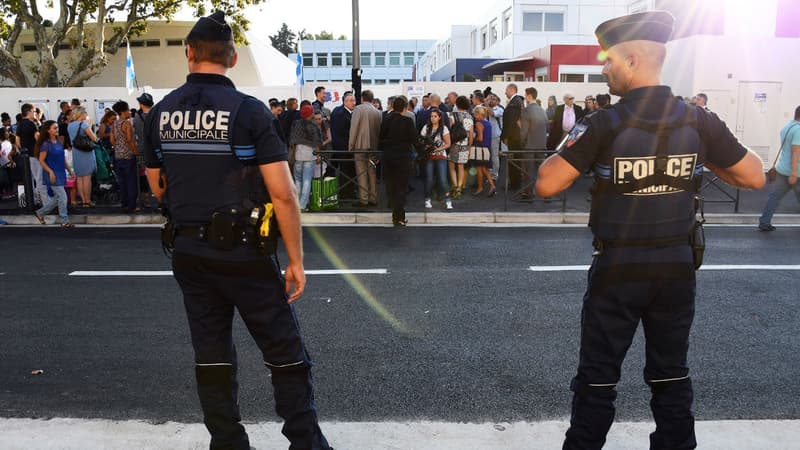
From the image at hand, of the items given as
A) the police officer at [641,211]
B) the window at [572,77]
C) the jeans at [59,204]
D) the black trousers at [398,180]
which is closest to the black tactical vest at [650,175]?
the police officer at [641,211]

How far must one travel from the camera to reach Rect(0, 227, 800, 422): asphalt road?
368 cm

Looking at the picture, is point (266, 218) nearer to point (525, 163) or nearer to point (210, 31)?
point (210, 31)

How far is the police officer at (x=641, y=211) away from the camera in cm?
248

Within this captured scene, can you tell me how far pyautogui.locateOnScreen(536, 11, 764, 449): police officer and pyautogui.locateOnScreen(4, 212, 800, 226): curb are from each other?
7574mm

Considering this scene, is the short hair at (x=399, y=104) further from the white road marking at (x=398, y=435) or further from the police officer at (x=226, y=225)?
the police officer at (x=226, y=225)

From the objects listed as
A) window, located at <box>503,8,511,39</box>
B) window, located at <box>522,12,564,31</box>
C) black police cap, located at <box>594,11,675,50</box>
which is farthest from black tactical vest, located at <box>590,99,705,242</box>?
window, located at <box>503,8,511,39</box>

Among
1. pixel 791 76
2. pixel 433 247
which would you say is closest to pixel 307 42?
pixel 791 76

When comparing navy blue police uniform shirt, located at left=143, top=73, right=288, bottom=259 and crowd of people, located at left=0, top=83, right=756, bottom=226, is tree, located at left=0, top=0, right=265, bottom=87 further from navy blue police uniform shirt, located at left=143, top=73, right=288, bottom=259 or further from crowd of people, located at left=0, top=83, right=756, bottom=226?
navy blue police uniform shirt, located at left=143, top=73, right=288, bottom=259

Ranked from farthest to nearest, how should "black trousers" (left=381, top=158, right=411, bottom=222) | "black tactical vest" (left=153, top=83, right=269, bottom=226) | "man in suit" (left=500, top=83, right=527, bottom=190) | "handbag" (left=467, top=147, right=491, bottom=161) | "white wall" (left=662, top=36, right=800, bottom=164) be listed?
"white wall" (left=662, top=36, right=800, bottom=164) < "handbag" (left=467, top=147, right=491, bottom=161) < "man in suit" (left=500, top=83, right=527, bottom=190) < "black trousers" (left=381, top=158, right=411, bottom=222) < "black tactical vest" (left=153, top=83, right=269, bottom=226)

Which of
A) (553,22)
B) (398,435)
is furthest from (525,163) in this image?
(553,22)

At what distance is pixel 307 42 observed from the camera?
284ft

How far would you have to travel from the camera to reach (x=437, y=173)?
11.5 metres

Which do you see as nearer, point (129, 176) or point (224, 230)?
point (224, 230)

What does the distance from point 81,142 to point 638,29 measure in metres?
10.5
